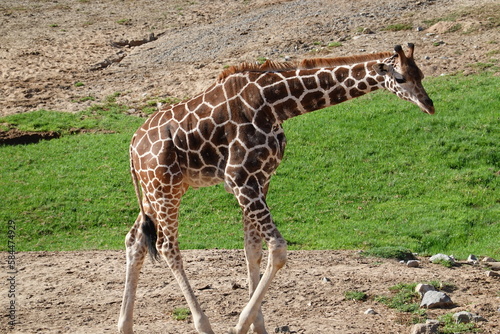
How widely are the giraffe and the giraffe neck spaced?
11mm

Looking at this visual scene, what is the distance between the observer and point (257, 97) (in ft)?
27.7

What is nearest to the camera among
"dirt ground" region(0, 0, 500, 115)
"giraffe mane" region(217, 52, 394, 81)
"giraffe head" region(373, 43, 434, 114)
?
"giraffe head" region(373, 43, 434, 114)

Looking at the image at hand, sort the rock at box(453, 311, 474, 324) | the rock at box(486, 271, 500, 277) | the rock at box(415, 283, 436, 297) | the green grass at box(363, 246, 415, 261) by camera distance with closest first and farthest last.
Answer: the rock at box(453, 311, 474, 324), the rock at box(415, 283, 436, 297), the rock at box(486, 271, 500, 277), the green grass at box(363, 246, 415, 261)

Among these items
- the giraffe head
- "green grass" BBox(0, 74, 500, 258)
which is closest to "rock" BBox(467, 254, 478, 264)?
"green grass" BBox(0, 74, 500, 258)

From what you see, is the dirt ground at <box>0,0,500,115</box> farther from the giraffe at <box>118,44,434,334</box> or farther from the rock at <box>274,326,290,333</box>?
the rock at <box>274,326,290,333</box>

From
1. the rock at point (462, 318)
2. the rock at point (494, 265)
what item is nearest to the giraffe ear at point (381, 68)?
the rock at point (462, 318)

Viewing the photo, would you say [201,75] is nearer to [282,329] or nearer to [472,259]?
[472,259]

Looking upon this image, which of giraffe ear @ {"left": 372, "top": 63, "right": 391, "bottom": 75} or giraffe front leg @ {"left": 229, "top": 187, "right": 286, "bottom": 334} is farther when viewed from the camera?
giraffe front leg @ {"left": 229, "top": 187, "right": 286, "bottom": 334}

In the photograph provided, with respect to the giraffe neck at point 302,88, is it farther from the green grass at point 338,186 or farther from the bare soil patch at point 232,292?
the green grass at point 338,186

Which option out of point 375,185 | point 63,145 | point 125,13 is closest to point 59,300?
point 375,185

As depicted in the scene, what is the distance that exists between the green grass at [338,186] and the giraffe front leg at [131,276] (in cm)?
448

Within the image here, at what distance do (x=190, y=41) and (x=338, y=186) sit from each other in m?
12.6

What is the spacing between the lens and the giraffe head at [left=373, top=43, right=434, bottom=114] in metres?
7.76

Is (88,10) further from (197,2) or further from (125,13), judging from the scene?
(197,2)
